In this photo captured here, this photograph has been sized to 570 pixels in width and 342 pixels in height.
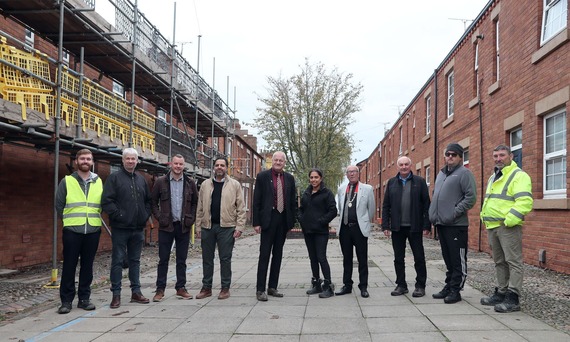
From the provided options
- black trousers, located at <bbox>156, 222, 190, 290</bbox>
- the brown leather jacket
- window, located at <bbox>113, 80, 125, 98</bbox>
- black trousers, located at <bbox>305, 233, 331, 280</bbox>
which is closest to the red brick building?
black trousers, located at <bbox>305, 233, 331, 280</bbox>

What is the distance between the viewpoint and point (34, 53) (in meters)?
8.62

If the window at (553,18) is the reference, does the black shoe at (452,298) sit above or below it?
below

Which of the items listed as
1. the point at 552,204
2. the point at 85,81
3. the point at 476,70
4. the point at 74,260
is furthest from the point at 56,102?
the point at 476,70

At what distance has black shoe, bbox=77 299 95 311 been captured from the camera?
6190mm

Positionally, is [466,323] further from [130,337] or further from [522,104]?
[522,104]

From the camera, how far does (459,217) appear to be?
21.4 ft

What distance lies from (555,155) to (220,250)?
660cm

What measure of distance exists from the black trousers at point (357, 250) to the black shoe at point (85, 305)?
3.43m

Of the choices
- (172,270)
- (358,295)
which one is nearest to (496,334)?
(358,295)

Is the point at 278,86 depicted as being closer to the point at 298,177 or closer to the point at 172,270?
the point at 298,177

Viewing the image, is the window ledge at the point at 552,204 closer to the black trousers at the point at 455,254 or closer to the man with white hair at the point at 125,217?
the black trousers at the point at 455,254

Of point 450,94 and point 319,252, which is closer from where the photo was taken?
point 319,252

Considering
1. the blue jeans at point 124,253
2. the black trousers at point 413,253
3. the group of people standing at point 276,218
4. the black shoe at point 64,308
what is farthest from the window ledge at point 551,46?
the black shoe at point 64,308

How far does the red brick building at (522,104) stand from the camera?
9.20 meters
